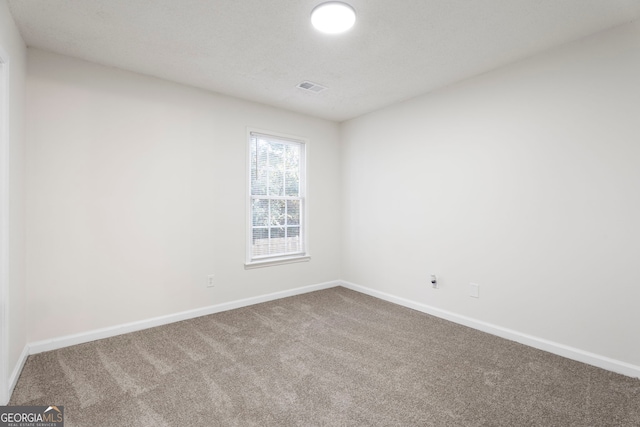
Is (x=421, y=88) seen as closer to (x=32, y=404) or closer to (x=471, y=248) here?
(x=471, y=248)

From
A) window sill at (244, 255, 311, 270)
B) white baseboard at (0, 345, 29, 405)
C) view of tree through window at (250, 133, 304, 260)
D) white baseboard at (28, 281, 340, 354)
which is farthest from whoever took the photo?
view of tree through window at (250, 133, 304, 260)

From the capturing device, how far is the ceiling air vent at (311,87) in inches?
129

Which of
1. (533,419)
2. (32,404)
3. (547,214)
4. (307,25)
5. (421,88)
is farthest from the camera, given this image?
(421,88)

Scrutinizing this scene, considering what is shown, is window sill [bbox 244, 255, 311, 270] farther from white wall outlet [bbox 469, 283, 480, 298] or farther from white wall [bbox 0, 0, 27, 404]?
white wall outlet [bbox 469, 283, 480, 298]

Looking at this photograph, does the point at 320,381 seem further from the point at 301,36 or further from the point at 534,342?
the point at 301,36

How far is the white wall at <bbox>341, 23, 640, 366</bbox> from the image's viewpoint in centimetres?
226

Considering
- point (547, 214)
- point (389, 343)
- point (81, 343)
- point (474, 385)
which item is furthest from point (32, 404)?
point (547, 214)

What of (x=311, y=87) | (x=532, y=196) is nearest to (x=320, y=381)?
(x=532, y=196)

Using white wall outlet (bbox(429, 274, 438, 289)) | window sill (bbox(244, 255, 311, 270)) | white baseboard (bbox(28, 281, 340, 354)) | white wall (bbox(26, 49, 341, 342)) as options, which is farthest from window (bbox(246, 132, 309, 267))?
white wall outlet (bbox(429, 274, 438, 289))

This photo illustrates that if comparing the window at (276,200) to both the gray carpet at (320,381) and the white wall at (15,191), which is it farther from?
the white wall at (15,191)

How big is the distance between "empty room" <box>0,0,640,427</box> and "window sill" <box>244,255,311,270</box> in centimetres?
5

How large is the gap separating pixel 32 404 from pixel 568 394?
3.41 metres

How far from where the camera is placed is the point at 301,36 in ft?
7.84

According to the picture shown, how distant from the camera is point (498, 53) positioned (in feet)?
8.66
